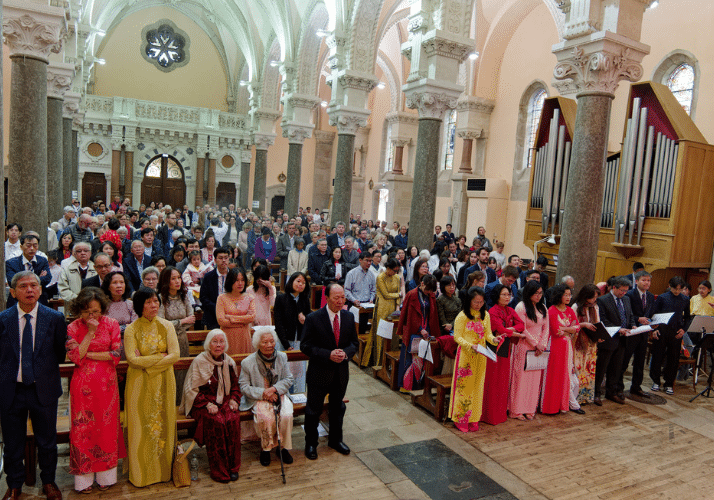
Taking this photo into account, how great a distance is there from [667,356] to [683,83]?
27.1 ft

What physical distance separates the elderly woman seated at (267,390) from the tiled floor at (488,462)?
0.24 metres

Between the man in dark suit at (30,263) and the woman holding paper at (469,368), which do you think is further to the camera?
the man in dark suit at (30,263)

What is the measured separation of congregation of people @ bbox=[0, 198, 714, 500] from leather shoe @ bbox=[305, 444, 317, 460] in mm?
10

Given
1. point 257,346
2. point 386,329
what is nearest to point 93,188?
point 386,329

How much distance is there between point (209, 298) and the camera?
6402 mm

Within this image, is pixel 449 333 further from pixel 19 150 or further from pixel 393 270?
pixel 19 150

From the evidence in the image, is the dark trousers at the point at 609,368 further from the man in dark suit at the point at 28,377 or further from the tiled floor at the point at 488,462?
the man in dark suit at the point at 28,377

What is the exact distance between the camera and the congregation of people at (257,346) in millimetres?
4004

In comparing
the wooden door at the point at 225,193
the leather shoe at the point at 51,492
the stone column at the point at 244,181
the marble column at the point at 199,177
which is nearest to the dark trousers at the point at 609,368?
the leather shoe at the point at 51,492

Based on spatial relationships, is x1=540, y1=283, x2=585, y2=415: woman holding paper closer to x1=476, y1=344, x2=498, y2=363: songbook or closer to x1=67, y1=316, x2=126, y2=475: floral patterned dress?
x1=476, y1=344, x2=498, y2=363: songbook

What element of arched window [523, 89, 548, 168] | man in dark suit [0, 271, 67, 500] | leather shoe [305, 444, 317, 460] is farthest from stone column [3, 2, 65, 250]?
arched window [523, 89, 548, 168]

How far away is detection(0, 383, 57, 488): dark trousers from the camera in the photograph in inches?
151

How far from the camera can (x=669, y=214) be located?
8570 millimetres

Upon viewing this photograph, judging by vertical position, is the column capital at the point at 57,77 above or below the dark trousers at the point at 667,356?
above
